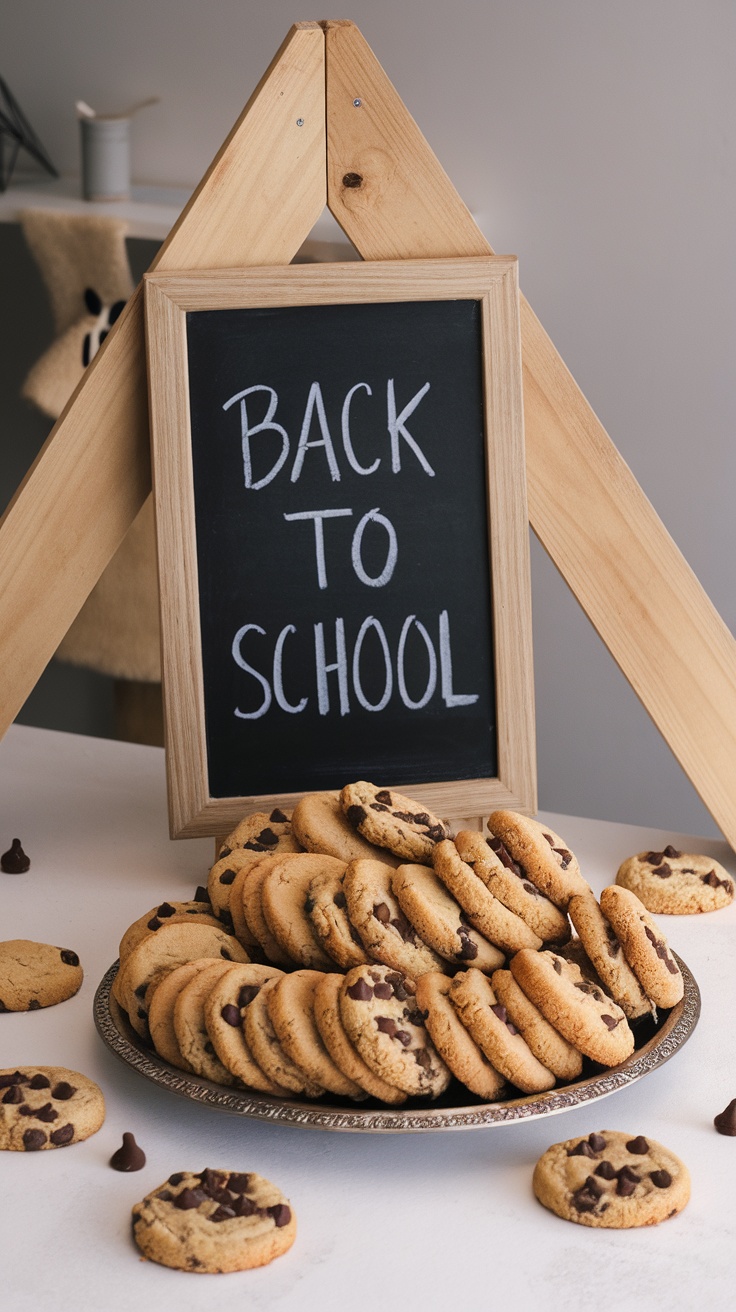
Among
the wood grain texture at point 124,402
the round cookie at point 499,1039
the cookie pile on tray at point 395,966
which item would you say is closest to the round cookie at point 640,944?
the cookie pile on tray at point 395,966

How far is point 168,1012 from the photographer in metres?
0.90

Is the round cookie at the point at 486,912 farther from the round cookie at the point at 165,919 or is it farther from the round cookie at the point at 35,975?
the round cookie at the point at 35,975

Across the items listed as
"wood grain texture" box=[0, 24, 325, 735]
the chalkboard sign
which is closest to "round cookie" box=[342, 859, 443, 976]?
the chalkboard sign

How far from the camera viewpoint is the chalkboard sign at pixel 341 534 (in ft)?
3.99

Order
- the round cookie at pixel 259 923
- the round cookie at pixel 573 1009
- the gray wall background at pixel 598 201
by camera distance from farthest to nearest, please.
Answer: the gray wall background at pixel 598 201 < the round cookie at pixel 259 923 < the round cookie at pixel 573 1009

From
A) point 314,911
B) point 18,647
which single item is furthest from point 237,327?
point 314,911

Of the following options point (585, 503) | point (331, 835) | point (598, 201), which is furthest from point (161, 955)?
point (598, 201)

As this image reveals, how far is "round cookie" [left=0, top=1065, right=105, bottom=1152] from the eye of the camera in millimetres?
874

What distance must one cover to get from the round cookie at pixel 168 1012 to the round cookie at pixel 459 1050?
155 mm

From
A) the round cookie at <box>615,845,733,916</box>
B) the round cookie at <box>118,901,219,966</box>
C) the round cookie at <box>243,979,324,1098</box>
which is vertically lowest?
the round cookie at <box>243,979,324,1098</box>

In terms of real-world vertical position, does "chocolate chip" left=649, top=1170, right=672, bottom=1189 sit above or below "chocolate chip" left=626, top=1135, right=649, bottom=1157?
below

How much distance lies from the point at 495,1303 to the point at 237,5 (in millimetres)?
2462

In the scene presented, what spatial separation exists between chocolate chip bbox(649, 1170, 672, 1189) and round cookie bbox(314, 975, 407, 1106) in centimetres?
15

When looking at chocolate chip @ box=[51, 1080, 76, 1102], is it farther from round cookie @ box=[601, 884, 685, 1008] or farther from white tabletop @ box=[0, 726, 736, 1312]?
Answer: round cookie @ box=[601, 884, 685, 1008]
